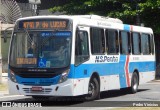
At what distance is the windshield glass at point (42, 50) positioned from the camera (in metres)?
16.5

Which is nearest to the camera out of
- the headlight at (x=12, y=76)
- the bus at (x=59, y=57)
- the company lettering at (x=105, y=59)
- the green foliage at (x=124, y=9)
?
the bus at (x=59, y=57)

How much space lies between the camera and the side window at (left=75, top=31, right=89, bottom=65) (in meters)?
16.7

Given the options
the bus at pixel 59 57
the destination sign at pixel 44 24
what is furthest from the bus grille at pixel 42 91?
the destination sign at pixel 44 24

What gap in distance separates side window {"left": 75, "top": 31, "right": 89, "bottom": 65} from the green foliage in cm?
1673

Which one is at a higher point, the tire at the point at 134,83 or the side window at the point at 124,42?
the side window at the point at 124,42

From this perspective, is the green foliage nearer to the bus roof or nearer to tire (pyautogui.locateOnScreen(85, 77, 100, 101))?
the bus roof

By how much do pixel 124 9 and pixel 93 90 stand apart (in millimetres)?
18313

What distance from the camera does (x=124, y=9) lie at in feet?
117

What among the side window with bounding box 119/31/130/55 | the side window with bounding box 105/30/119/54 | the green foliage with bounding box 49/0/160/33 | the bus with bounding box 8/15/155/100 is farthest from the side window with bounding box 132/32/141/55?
the green foliage with bounding box 49/0/160/33

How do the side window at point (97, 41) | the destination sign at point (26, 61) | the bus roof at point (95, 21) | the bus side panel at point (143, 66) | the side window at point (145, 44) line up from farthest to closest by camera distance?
the side window at point (145, 44), the bus side panel at point (143, 66), the side window at point (97, 41), the bus roof at point (95, 21), the destination sign at point (26, 61)

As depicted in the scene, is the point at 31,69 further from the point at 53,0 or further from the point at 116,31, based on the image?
the point at 53,0

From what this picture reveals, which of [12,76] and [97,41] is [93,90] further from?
[12,76]

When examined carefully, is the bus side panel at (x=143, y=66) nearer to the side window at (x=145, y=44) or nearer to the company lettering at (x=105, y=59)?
the side window at (x=145, y=44)

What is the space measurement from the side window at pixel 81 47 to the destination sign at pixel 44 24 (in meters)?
0.59
